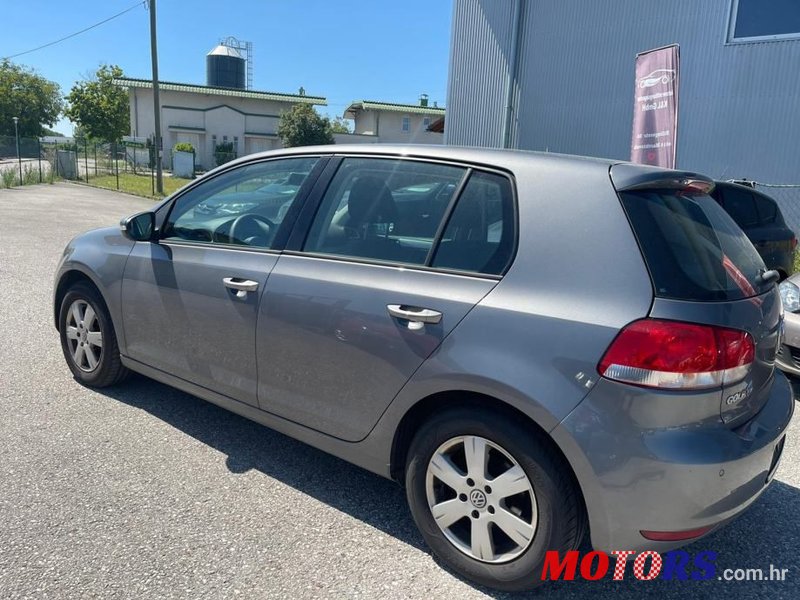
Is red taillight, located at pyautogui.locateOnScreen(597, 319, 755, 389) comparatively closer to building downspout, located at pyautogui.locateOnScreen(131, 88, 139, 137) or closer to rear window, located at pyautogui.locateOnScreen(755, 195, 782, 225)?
rear window, located at pyautogui.locateOnScreen(755, 195, 782, 225)

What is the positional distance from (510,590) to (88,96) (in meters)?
56.0

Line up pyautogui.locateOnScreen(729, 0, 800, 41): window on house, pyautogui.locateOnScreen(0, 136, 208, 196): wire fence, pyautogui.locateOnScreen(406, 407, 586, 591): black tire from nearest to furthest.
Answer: pyautogui.locateOnScreen(406, 407, 586, 591): black tire < pyautogui.locateOnScreen(729, 0, 800, 41): window on house < pyautogui.locateOnScreen(0, 136, 208, 196): wire fence

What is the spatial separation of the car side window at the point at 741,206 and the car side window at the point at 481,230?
5.11m

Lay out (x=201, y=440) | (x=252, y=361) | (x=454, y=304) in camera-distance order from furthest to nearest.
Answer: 1. (x=201, y=440)
2. (x=252, y=361)
3. (x=454, y=304)

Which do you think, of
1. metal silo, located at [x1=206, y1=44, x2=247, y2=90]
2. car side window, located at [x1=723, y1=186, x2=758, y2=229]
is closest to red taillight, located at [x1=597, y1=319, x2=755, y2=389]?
car side window, located at [x1=723, y1=186, x2=758, y2=229]

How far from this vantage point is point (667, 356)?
200 cm

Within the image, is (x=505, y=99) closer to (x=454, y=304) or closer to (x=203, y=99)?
(x=454, y=304)

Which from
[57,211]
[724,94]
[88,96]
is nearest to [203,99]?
[88,96]

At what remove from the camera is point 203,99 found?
163ft

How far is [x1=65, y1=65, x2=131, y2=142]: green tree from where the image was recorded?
49062 millimetres

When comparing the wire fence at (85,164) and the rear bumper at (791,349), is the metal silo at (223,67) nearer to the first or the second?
the wire fence at (85,164)

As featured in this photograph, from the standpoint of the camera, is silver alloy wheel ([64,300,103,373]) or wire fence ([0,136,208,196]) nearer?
silver alloy wheel ([64,300,103,373])

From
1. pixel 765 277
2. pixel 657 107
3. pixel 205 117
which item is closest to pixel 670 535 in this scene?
pixel 765 277

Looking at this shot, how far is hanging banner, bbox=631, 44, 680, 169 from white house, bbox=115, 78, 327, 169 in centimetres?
4100
